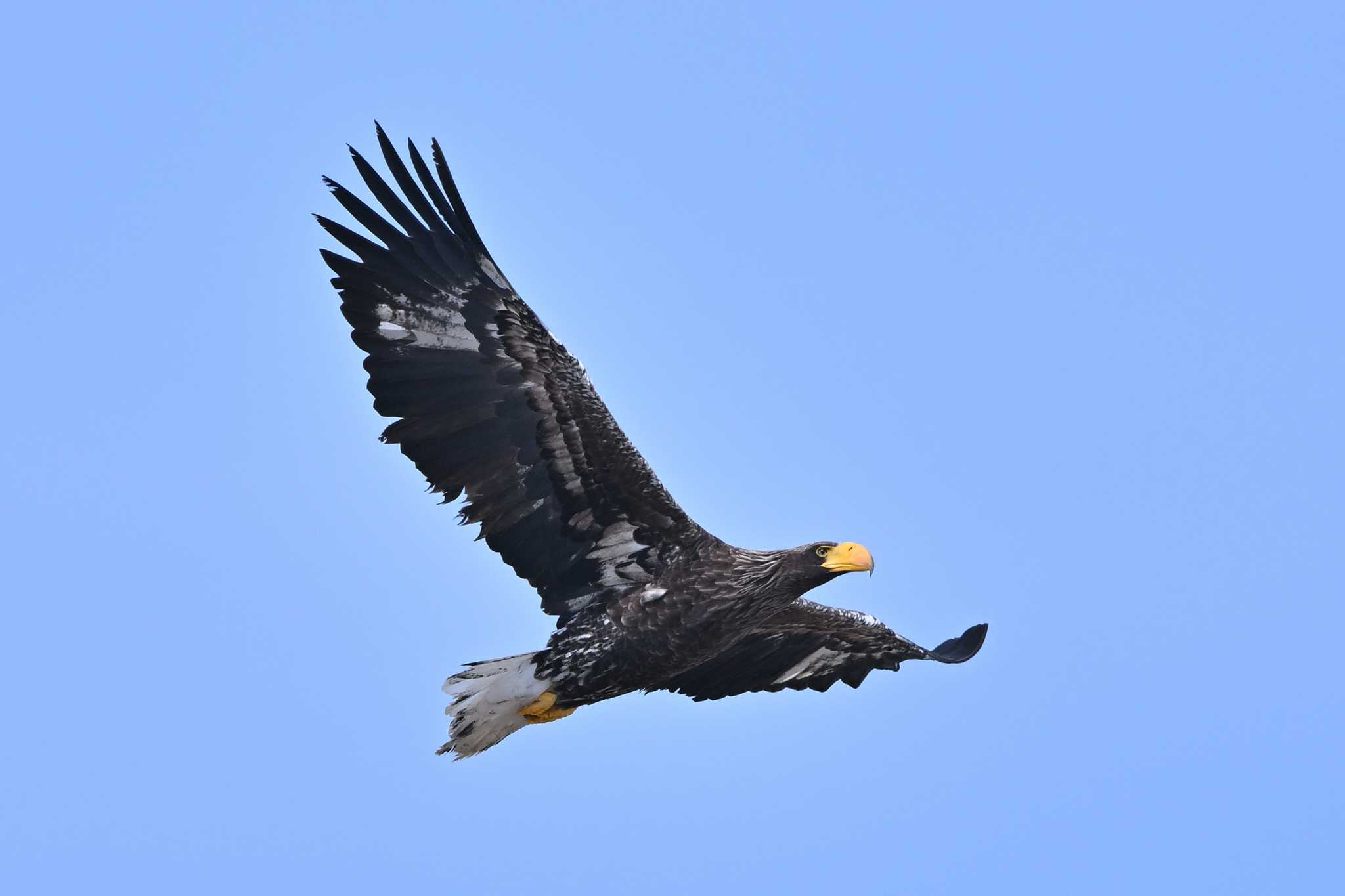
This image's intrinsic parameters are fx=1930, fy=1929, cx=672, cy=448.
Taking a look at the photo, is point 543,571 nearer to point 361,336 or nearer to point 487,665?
point 487,665

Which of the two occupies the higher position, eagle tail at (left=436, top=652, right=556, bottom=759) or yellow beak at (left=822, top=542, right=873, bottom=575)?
yellow beak at (left=822, top=542, right=873, bottom=575)

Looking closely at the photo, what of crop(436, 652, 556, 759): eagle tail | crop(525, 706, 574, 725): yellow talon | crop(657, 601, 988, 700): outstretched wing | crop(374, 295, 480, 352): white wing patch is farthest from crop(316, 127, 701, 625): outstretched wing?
crop(657, 601, 988, 700): outstretched wing

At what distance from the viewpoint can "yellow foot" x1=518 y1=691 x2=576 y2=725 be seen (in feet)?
46.2

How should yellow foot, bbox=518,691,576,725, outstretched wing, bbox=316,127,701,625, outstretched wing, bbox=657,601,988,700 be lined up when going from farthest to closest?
outstretched wing, bbox=657,601,988,700 → yellow foot, bbox=518,691,576,725 → outstretched wing, bbox=316,127,701,625

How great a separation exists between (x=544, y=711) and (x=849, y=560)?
2.51 metres

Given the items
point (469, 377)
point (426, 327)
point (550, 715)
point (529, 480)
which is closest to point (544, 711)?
point (550, 715)

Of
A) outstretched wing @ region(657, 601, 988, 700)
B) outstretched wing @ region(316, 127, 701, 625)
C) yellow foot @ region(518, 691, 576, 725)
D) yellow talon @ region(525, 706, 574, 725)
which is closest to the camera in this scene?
outstretched wing @ region(316, 127, 701, 625)

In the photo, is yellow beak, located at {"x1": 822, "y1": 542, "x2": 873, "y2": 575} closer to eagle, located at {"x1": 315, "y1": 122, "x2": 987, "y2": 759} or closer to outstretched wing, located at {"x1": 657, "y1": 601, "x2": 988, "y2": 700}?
eagle, located at {"x1": 315, "y1": 122, "x2": 987, "y2": 759}

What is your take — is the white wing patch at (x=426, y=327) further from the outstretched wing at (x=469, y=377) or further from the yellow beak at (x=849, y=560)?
the yellow beak at (x=849, y=560)

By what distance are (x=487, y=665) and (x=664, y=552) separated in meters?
1.53

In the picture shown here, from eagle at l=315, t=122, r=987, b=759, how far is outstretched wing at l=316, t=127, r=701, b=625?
1cm

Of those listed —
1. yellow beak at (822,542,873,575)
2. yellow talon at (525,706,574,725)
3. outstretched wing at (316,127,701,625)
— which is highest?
outstretched wing at (316,127,701,625)

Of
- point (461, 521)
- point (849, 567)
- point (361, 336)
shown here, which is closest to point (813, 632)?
point (849, 567)

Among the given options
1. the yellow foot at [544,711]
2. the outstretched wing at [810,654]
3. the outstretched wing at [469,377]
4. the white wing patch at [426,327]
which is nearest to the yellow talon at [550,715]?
the yellow foot at [544,711]
